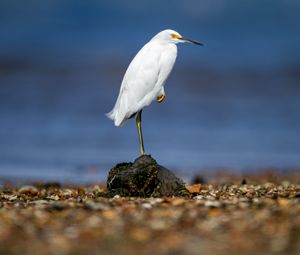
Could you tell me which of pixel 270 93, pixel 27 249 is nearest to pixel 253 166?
pixel 27 249

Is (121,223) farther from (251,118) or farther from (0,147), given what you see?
(251,118)

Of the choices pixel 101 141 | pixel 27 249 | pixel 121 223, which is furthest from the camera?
pixel 101 141

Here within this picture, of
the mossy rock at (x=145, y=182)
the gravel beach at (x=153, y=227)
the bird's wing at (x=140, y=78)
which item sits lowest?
the gravel beach at (x=153, y=227)

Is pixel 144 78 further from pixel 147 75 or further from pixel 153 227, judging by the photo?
pixel 153 227

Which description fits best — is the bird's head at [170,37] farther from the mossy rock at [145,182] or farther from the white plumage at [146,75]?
the mossy rock at [145,182]

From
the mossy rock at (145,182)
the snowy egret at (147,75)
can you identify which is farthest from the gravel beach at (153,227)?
Result: the snowy egret at (147,75)

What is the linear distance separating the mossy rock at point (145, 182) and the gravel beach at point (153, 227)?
0.63m

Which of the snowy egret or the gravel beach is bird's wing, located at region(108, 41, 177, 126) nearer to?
the snowy egret

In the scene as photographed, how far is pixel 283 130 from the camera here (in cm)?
2114

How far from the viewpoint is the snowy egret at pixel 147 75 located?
10477mm

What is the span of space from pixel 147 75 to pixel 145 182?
206 cm

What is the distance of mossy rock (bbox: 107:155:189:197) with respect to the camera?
905 cm

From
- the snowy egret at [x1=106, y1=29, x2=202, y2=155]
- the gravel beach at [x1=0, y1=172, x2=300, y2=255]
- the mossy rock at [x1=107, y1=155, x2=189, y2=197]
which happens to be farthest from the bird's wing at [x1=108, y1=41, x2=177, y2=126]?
the gravel beach at [x1=0, y1=172, x2=300, y2=255]

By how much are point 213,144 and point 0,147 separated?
5686 millimetres
